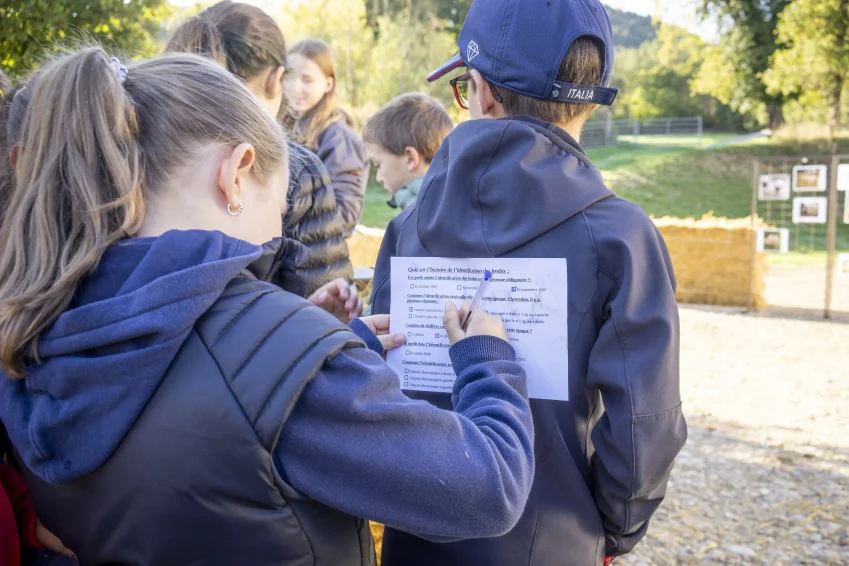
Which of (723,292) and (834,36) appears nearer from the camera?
(723,292)

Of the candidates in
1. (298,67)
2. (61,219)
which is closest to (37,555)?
(61,219)

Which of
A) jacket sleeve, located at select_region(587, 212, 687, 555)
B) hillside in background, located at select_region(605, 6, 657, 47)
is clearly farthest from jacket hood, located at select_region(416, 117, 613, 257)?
hillside in background, located at select_region(605, 6, 657, 47)

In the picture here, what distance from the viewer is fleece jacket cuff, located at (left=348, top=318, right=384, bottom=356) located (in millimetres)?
1653

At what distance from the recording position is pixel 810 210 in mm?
11820

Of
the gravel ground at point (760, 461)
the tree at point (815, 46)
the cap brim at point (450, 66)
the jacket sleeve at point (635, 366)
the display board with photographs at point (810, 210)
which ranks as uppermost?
the tree at point (815, 46)

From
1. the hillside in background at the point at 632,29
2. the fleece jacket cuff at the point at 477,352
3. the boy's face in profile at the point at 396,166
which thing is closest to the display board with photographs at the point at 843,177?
the boy's face in profile at the point at 396,166

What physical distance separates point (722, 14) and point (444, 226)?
3367 centimetres

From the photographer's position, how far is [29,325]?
110 centimetres

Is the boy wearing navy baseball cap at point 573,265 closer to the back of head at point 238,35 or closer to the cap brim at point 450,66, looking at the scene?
the cap brim at point 450,66

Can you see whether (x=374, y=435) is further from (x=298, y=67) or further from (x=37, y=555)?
(x=298, y=67)

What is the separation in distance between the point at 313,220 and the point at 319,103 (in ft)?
6.07

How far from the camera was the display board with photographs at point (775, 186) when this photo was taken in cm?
1185

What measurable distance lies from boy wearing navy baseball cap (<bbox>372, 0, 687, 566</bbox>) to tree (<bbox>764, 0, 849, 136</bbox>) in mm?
24400

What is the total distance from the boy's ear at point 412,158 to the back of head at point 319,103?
1.84 feet
